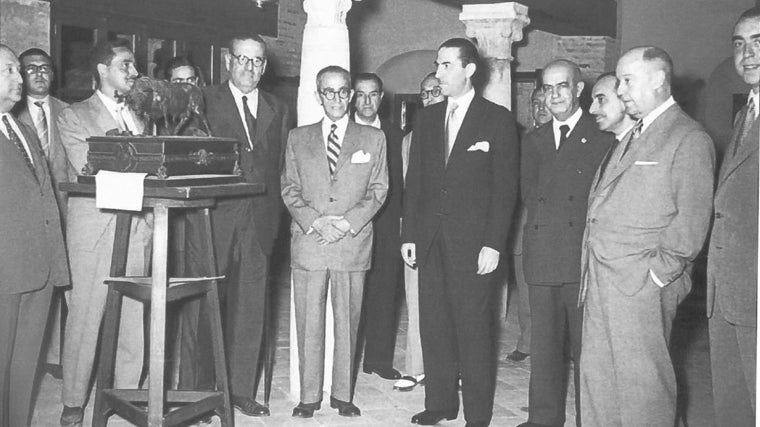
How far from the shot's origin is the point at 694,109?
13.5 meters

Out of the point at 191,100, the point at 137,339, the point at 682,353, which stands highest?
the point at 191,100

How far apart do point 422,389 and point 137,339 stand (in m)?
1.93

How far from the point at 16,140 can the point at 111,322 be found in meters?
0.97

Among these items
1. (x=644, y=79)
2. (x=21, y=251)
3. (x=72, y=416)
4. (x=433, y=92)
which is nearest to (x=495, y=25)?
(x=433, y=92)

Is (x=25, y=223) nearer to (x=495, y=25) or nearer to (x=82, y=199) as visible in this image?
(x=82, y=199)

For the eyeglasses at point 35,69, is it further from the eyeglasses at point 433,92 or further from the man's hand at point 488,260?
the man's hand at point 488,260

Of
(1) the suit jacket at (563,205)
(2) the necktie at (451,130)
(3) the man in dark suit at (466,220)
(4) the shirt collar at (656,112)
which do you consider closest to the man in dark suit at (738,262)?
(4) the shirt collar at (656,112)

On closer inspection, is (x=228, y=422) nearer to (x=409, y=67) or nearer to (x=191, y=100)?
(x=191, y=100)

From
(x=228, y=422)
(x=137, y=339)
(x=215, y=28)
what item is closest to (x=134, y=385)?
(x=137, y=339)

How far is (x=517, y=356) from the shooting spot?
6559mm

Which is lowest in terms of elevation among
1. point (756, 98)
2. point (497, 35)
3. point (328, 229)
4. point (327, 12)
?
point (328, 229)

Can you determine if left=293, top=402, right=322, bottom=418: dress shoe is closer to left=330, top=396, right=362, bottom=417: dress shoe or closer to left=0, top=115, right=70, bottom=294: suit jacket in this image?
left=330, top=396, right=362, bottom=417: dress shoe

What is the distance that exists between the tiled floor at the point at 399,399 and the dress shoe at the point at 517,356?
6 cm

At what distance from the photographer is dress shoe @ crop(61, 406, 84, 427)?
14.9 ft
